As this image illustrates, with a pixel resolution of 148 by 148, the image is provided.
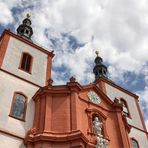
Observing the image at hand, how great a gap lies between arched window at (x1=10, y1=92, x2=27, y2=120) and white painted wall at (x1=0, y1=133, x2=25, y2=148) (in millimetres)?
1855

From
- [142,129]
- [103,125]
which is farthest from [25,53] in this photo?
[142,129]

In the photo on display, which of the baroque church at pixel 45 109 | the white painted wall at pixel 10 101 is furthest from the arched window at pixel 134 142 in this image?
the white painted wall at pixel 10 101

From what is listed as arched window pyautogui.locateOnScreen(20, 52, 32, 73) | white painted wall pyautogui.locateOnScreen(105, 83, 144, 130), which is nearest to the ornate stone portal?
arched window pyautogui.locateOnScreen(20, 52, 32, 73)

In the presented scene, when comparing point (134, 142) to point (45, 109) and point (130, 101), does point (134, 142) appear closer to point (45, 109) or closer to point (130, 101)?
point (130, 101)

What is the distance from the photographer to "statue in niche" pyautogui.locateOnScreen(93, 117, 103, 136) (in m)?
20.7

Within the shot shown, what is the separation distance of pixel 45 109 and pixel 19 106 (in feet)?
7.18

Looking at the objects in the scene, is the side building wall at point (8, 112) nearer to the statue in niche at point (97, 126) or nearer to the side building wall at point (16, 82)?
the side building wall at point (16, 82)

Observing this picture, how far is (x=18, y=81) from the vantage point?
23.0 metres

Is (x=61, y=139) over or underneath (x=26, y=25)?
underneath

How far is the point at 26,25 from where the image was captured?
33594mm

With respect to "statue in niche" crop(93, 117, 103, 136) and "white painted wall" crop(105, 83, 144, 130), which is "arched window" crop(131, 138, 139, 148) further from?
"statue in niche" crop(93, 117, 103, 136)

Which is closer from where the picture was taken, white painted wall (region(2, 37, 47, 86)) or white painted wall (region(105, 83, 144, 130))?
white painted wall (region(2, 37, 47, 86))

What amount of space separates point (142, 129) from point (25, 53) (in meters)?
14.6

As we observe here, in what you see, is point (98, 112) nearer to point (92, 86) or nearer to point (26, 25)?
point (92, 86)
